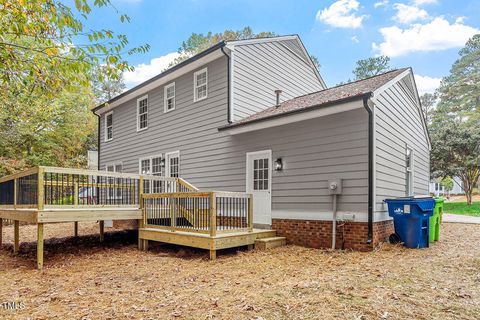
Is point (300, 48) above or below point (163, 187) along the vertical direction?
above

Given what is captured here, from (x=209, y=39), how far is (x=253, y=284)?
→ 2494 centimetres

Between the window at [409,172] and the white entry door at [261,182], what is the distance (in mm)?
3791

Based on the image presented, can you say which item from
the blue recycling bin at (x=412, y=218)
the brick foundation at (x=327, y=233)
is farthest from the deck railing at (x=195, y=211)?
the blue recycling bin at (x=412, y=218)

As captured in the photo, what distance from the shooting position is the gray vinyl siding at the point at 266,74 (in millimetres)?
9781

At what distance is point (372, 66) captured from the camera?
28703 mm

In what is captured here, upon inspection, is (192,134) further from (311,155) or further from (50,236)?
(50,236)

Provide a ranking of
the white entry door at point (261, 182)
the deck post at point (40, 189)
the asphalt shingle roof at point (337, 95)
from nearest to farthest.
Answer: the deck post at point (40, 189), the asphalt shingle roof at point (337, 95), the white entry door at point (261, 182)

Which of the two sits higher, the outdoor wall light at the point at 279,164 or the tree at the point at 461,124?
the tree at the point at 461,124

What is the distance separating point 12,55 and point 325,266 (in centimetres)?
576

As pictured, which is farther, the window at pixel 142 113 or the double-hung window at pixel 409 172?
the window at pixel 142 113

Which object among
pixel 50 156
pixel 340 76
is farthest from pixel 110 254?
pixel 340 76

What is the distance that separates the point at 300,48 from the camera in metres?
12.4

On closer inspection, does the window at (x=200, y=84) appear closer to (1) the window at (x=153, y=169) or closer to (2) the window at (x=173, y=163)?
(2) the window at (x=173, y=163)

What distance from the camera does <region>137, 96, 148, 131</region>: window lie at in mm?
12883
